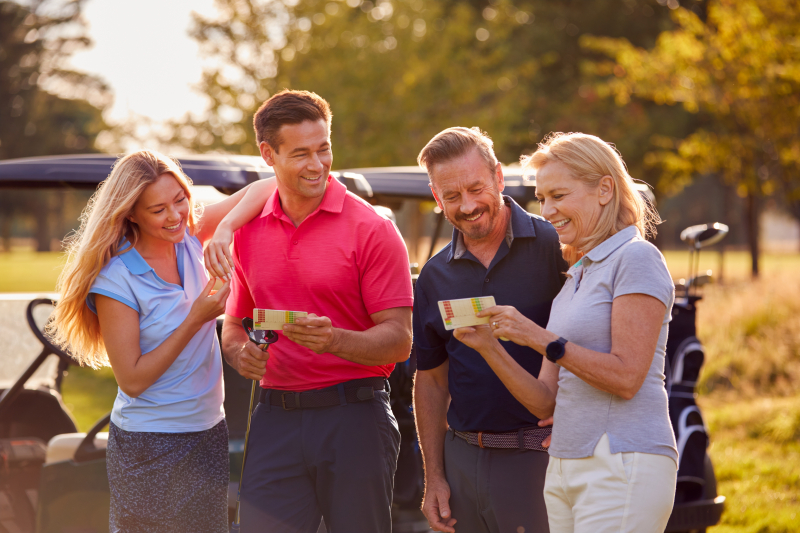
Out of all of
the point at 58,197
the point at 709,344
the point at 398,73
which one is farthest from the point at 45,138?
the point at 709,344

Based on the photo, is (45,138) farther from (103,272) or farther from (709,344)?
(103,272)

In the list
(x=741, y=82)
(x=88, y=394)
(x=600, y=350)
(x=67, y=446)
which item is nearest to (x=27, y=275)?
(x=88, y=394)

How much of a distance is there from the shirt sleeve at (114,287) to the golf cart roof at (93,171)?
1169 mm

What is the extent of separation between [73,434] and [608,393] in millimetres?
2794

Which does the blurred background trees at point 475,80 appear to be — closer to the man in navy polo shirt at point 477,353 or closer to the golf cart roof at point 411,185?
the golf cart roof at point 411,185

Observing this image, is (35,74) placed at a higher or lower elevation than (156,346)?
higher

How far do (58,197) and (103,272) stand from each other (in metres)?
49.1

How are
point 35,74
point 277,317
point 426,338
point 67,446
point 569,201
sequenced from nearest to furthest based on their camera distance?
point 569,201 < point 277,317 < point 426,338 < point 67,446 < point 35,74

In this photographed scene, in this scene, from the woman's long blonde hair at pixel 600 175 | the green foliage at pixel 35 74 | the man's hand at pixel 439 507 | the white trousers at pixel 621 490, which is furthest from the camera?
the green foliage at pixel 35 74

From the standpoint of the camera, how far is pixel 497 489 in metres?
2.68

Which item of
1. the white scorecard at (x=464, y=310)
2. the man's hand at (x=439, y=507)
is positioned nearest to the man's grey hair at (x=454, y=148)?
the white scorecard at (x=464, y=310)

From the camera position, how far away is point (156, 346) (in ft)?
8.67

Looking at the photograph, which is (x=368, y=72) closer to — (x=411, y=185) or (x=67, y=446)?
(x=411, y=185)

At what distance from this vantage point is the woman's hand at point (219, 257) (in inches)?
105
